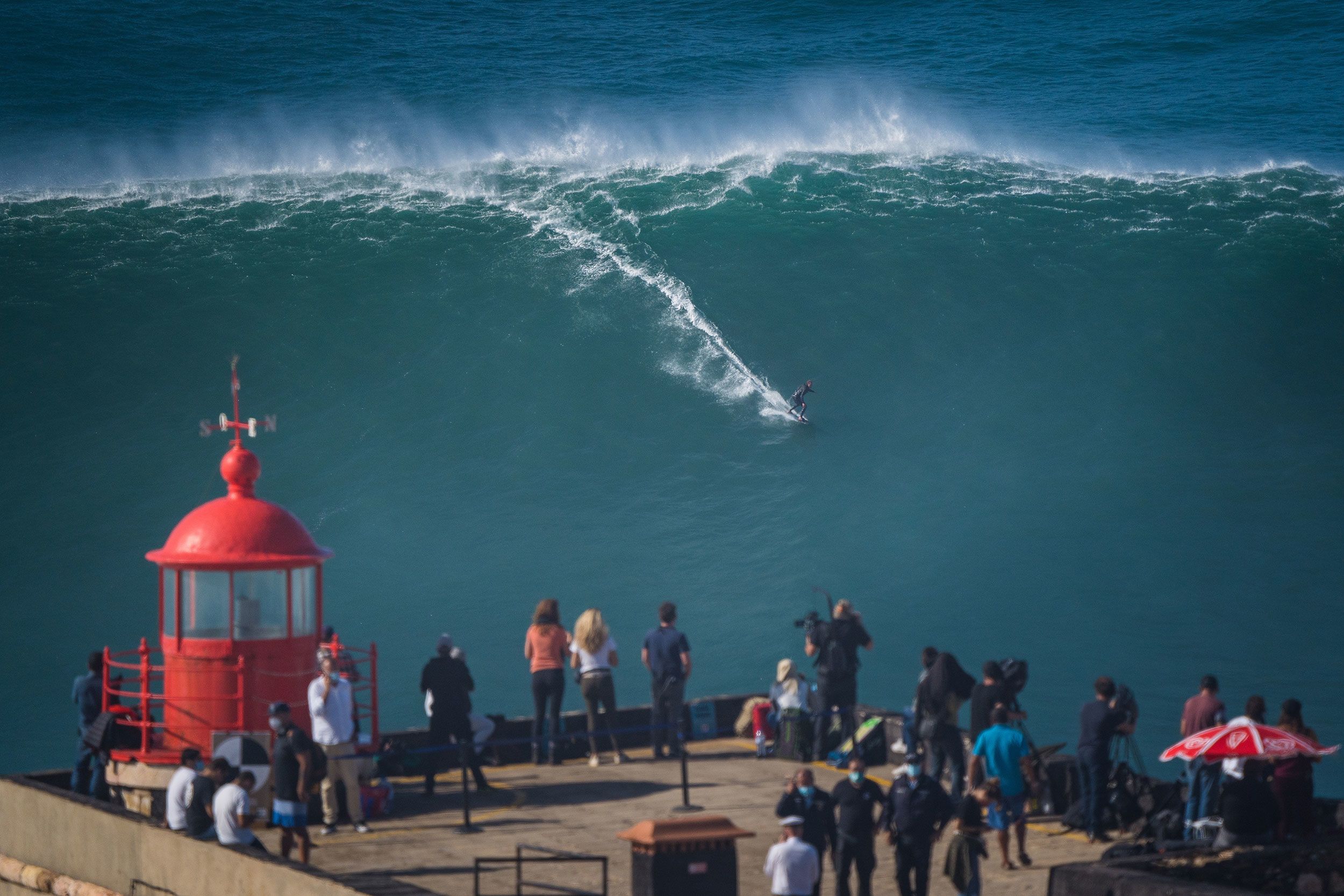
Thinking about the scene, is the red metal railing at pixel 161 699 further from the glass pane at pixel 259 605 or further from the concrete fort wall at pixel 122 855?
the concrete fort wall at pixel 122 855

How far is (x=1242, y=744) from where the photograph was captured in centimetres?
1157

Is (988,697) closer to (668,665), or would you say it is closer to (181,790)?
(668,665)

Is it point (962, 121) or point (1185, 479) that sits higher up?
point (962, 121)

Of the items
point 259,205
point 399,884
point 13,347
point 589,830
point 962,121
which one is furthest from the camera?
point 962,121

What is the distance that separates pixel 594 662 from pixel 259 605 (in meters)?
3.06

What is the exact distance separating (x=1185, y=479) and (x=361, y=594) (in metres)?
12.8

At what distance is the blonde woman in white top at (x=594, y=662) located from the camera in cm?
1495

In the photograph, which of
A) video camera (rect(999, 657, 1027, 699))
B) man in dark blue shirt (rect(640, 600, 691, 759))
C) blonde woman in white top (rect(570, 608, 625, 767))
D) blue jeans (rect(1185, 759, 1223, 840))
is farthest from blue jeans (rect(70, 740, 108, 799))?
blue jeans (rect(1185, 759, 1223, 840))

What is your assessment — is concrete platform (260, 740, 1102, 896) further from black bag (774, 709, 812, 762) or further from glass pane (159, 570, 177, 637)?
glass pane (159, 570, 177, 637)

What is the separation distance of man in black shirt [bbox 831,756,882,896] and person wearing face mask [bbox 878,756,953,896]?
0.18 meters

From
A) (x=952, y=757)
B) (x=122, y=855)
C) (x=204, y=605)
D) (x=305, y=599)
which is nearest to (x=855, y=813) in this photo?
(x=952, y=757)

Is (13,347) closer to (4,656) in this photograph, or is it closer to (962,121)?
(4,656)

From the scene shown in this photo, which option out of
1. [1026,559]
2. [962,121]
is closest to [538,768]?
[1026,559]

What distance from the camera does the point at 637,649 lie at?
22.1m
